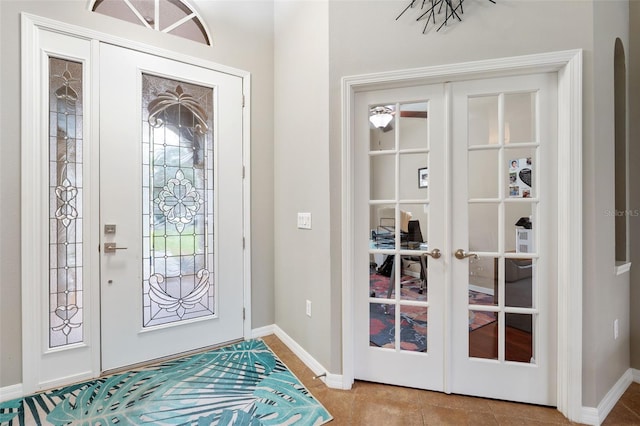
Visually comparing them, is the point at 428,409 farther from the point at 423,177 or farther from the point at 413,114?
the point at 413,114

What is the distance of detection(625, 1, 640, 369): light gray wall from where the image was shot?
6.31ft

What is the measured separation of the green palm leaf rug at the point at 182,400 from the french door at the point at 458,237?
566 millimetres

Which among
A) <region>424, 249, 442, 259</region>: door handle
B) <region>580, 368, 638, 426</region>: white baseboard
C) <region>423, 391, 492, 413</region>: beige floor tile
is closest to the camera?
<region>580, 368, 638, 426</region>: white baseboard

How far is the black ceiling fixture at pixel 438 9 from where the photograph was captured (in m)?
1.73

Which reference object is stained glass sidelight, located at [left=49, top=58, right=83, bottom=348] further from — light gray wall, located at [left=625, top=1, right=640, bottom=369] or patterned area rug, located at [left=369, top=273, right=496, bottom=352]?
light gray wall, located at [left=625, top=1, right=640, bottom=369]

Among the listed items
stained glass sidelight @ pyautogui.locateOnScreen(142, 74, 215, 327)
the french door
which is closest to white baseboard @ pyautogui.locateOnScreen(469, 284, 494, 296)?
the french door

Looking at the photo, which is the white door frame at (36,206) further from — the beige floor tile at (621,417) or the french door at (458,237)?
the beige floor tile at (621,417)

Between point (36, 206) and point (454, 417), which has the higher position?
point (36, 206)

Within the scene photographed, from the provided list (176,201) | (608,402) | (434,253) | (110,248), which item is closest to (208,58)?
(176,201)

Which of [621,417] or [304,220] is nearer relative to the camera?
[621,417]

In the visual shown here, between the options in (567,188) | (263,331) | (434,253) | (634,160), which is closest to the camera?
(567,188)

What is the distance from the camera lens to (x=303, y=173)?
2291 mm

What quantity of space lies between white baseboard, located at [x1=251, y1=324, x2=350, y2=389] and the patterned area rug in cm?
37

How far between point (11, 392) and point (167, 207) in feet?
4.80
